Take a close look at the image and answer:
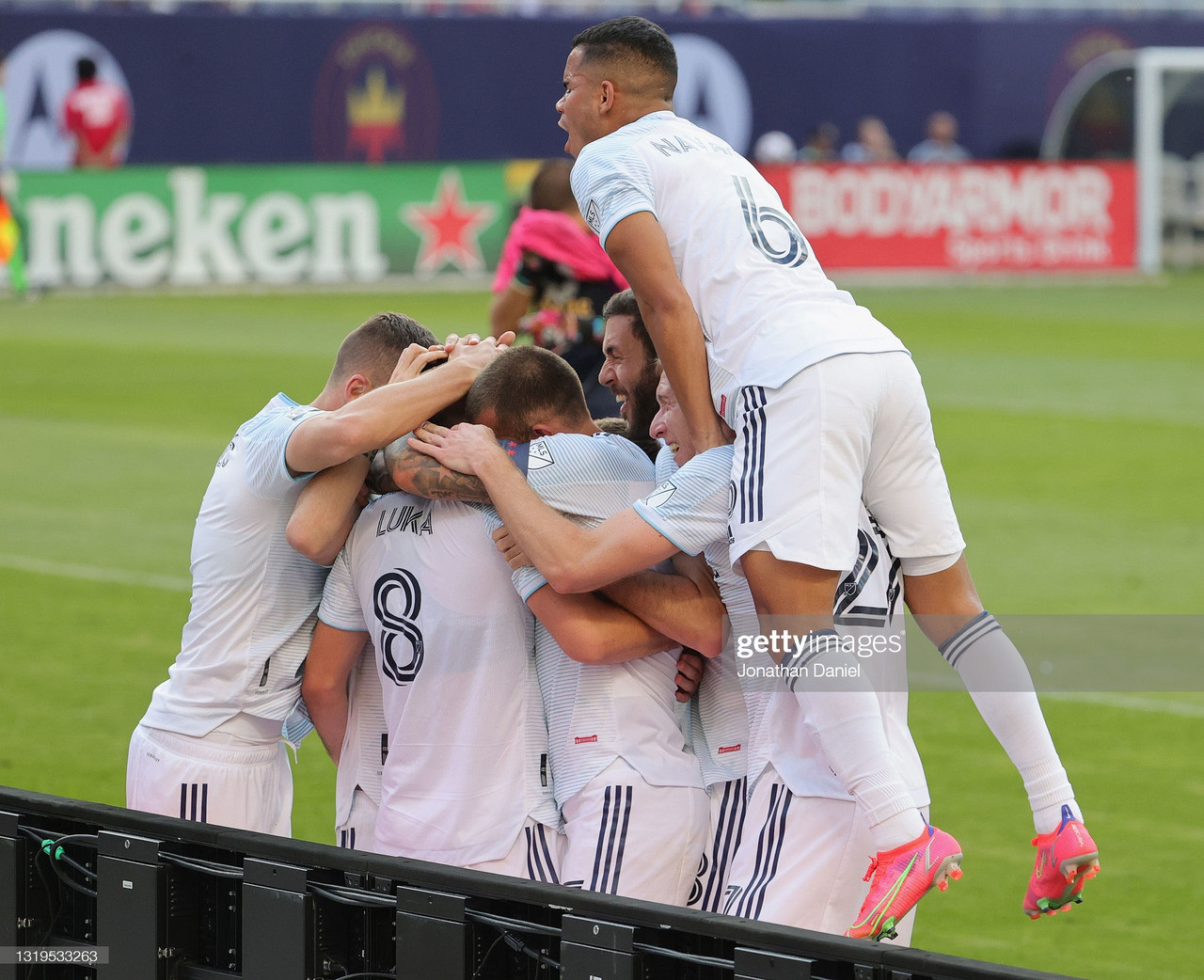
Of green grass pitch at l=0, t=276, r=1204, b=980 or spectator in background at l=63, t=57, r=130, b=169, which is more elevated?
spectator in background at l=63, t=57, r=130, b=169

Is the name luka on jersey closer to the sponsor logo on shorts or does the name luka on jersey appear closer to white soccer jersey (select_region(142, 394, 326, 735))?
white soccer jersey (select_region(142, 394, 326, 735))

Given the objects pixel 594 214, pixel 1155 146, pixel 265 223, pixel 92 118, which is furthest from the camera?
pixel 1155 146

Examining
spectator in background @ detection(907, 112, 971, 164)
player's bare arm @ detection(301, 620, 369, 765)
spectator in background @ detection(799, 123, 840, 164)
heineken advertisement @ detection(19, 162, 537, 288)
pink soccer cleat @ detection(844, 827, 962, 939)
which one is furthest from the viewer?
spectator in background @ detection(907, 112, 971, 164)

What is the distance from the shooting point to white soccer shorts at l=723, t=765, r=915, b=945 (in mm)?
3797

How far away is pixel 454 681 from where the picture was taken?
4020 mm

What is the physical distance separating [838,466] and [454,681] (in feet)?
3.18

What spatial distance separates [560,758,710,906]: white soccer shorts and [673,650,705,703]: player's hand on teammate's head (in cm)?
22

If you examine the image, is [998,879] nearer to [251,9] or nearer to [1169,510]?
[1169,510]

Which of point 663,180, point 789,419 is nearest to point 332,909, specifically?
point 789,419

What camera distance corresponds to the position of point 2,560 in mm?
10430

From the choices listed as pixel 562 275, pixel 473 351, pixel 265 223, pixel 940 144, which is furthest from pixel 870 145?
pixel 473 351

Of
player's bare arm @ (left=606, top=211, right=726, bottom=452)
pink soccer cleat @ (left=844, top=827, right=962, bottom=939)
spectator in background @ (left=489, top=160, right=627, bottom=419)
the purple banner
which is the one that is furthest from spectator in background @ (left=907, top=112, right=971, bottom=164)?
pink soccer cleat @ (left=844, top=827, right=962, bottom=939)

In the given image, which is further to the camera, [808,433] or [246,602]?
[246,602]

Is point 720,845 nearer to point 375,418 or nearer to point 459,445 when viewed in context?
point 459,445
